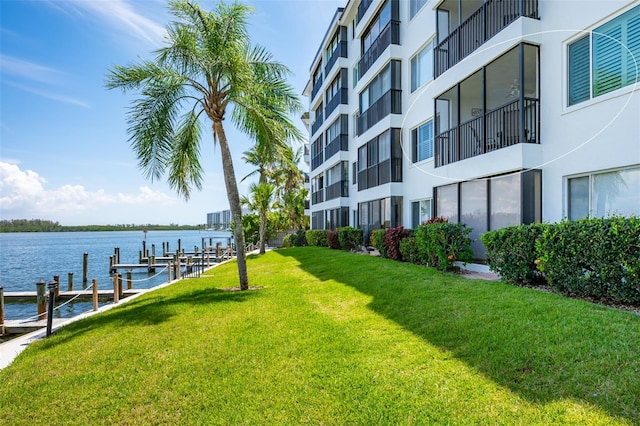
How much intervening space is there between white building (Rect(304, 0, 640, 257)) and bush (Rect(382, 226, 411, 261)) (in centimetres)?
159

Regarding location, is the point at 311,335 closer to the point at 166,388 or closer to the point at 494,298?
the point at 166,388

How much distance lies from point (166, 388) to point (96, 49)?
1448cm

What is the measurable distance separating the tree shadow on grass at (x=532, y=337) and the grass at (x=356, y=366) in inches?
0.8

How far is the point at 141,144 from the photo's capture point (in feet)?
38.0

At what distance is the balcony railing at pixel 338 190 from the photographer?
2678 centimetres

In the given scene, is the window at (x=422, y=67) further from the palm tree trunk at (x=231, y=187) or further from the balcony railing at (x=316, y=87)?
the balcony railing at (x=316, y=87)

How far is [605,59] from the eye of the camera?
27.8ft

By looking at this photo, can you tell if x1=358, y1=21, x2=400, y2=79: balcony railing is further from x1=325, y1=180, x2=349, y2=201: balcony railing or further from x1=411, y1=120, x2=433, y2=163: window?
x1=325, y1=180, x2=349, y2=201: balcony railing

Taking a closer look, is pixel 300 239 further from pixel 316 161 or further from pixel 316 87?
pixel 316 87

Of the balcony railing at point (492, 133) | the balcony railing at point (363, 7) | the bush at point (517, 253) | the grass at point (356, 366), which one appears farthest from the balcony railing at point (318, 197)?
the grass at point (356, 366)

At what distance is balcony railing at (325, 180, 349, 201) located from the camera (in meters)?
26.8

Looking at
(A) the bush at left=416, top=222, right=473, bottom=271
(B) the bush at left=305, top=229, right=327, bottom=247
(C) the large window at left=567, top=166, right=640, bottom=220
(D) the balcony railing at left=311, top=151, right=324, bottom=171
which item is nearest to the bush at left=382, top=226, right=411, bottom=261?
(A) the bush at left=416, top=222, right=473, bottom=271

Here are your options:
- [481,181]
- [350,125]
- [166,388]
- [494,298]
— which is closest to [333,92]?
[350,125]

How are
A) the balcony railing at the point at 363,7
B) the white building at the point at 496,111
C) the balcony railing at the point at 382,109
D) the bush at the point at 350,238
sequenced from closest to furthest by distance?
1. the white building at the point at 496,111
2. the balcony railing at the point at 382,109
3. the bush at the point at 350,238
4. the balcony railing at the point at 363,7
